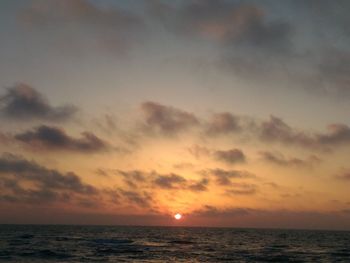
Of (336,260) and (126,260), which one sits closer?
(126,260)

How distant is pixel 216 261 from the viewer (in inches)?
2055

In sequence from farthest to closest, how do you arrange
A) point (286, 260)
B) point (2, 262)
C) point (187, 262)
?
point (286, 260) < point (187, 262) < point (2, 262)

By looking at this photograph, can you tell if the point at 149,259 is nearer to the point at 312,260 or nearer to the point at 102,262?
the point at 102,262

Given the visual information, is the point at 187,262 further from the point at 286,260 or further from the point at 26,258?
the point at 26,258

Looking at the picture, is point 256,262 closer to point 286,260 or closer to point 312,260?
point 286,260

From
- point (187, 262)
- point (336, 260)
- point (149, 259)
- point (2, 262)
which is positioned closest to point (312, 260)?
point (336, 260)

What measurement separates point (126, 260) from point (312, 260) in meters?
26.9

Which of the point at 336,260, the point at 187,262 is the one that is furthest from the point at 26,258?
the point at 336,260

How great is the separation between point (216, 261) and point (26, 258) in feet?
79.6

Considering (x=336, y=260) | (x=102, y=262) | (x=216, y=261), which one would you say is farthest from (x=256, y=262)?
(x=102, y=262)

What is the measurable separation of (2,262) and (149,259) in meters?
17.8

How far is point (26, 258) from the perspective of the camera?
5144 centimetres

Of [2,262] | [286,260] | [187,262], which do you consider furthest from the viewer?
[286,260]

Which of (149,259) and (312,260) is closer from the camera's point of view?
(149,259)
